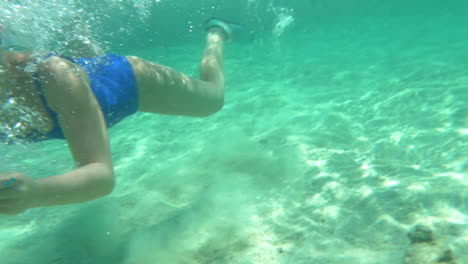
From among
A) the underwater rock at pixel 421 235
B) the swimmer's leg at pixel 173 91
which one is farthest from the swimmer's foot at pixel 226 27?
the underwater rock at pixel 421 235

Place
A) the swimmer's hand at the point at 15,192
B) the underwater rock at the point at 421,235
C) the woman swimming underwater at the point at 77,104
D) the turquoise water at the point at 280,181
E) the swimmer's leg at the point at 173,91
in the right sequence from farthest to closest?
the swimmer's leg at the point at 173,91 < the turquoise water at the point at 280,181 < the underwater rock at the point at 421,235 < the woman swimming underwater at the point at 77,104 < the swimmer's hand at the point at 15,192

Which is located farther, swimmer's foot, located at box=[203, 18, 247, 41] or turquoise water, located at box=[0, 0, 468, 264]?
swimmer's foot, located at box=[203, 18, 247, 41]

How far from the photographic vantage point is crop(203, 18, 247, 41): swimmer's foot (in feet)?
19.8

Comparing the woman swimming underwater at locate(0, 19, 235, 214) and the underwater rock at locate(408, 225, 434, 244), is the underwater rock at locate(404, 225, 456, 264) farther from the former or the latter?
the woman swimming underwater at locate(0, 19, 235, 214)

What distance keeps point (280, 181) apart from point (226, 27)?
12.6 ft

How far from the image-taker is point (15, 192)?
1.80m

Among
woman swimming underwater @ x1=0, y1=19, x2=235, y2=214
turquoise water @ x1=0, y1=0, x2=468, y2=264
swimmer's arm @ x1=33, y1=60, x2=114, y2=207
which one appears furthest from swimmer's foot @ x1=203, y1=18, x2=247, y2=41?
swimmer's arm @ x1=33, y1=60, x2=114, y2=207

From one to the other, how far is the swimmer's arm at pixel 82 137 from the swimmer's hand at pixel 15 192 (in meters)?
0.24

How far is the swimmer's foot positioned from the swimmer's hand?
495 centimetres

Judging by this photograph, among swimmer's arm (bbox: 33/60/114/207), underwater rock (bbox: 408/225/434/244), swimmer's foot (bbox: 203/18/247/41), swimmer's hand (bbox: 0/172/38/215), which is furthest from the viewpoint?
swimmer's foot (bbox: 203/18/247/41)

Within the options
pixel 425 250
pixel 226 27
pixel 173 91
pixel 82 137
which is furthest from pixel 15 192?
pixel 226 27

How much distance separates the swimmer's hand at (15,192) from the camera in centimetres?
176

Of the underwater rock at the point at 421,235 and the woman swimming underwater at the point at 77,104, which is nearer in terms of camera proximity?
the woman swimming underwater at the point at 77,104

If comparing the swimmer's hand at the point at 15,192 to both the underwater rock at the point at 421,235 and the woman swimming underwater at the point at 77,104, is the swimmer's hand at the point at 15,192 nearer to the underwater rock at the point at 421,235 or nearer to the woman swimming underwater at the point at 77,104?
the woman swimming underwater at the point at 77,104
